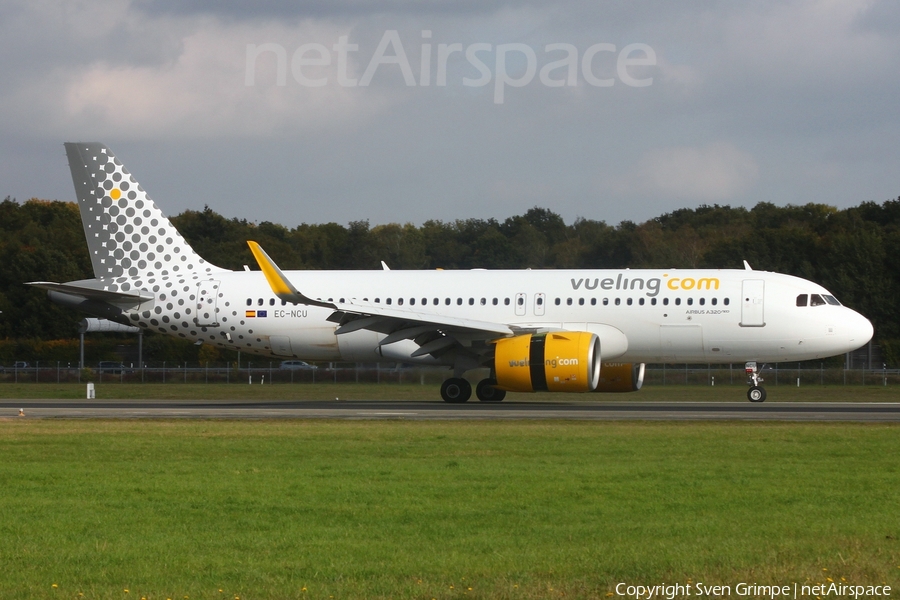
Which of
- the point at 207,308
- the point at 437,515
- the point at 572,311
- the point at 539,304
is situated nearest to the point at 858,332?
the point at 572,311

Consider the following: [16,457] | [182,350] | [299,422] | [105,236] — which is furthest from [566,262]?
[16,457]

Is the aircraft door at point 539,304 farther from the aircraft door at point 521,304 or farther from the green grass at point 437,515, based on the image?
the green grass at point 437,515

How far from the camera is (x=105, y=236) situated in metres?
33.0

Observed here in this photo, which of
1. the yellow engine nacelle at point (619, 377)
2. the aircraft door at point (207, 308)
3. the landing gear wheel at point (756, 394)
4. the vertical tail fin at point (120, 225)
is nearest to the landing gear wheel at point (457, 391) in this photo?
the yellow engine nacelle at point (619, 377)

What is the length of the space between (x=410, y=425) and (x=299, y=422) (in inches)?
98.7

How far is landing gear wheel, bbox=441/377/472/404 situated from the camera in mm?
29875

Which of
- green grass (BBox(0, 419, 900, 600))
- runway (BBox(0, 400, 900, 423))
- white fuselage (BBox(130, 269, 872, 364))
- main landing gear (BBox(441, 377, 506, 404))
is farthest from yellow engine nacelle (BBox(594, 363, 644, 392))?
green grass (BBox(0, 419, 900, 600))

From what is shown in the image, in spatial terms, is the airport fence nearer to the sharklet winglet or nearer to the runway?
the runway

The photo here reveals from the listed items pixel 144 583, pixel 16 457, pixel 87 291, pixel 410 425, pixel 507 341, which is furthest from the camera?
pixel 87 291

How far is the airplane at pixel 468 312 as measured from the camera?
2833cm

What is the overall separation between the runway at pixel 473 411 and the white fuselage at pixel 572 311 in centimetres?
154

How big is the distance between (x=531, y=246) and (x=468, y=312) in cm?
7417

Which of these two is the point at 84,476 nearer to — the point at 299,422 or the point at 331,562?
the point at 331,562

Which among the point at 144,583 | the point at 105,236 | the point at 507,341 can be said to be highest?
the point at 105,236
